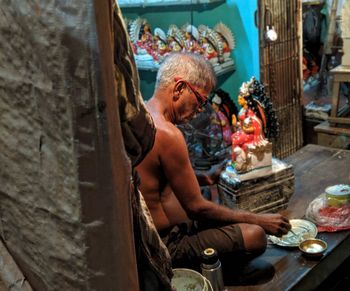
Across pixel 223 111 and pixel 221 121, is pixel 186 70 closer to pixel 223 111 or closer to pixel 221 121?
pixel 221 121

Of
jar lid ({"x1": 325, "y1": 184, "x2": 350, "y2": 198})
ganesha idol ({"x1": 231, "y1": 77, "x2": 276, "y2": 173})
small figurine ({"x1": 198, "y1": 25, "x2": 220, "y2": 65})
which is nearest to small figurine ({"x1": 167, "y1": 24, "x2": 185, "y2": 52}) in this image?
small figurine ({"x1": 198, "y1": 25, "x2": 220, "y2": 65})

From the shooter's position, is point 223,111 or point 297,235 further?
point 223,111

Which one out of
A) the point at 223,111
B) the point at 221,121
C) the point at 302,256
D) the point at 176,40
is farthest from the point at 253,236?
the point at 176,40

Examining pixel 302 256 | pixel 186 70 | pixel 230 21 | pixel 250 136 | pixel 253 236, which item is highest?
pixel 230 21

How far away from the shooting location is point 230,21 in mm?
3936

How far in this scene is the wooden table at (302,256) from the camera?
2064 millimetres

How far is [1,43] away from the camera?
1.96 ft

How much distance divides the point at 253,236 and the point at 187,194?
0.38 meters

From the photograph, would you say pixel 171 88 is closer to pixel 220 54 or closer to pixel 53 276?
pixel 53 276

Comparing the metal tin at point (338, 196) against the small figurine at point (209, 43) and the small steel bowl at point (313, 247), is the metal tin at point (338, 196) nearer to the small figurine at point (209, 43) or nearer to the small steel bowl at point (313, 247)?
the small steel bowl at point (313, 247)

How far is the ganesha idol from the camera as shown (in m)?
2.59

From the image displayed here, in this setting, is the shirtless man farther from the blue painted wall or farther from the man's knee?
the blue painted wall

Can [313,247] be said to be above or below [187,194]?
below

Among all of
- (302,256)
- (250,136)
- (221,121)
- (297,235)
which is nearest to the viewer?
(302,256)
